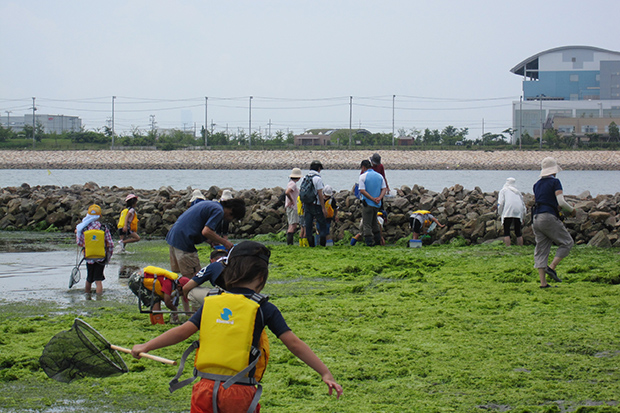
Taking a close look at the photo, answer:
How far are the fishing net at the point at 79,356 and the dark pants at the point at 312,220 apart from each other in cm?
918

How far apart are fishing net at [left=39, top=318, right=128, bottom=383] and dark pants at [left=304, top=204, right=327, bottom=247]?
918cm

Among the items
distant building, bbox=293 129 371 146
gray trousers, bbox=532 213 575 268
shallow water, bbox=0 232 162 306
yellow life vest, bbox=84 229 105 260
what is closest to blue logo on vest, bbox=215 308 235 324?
shallow water, bbox=0 232 162 306

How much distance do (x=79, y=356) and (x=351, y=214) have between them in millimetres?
13100

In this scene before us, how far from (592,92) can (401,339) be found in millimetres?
106903

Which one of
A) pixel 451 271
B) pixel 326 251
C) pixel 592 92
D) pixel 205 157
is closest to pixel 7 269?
pixel 326 251

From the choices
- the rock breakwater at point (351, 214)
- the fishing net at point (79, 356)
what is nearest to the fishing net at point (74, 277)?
Answer: the rock breakwater at point (351, 214)

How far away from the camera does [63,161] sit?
88.9 metres

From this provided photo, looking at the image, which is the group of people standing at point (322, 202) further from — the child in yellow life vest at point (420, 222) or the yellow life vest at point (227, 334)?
Answer: the yellow life vest at point (227, 334)

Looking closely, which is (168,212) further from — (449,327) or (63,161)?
(63,161)

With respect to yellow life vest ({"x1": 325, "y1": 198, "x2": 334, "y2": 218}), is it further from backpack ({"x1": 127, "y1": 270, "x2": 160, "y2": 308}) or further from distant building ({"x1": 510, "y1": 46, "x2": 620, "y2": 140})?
distant building ({"x1": 510, "y1": 46, "x2": 620, "y2": 140})

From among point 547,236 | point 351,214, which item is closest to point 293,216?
point 351,214

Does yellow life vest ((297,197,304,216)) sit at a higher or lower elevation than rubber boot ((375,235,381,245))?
higher

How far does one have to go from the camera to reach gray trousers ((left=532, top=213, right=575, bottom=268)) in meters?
8.77

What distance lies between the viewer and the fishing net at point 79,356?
3896 mm
